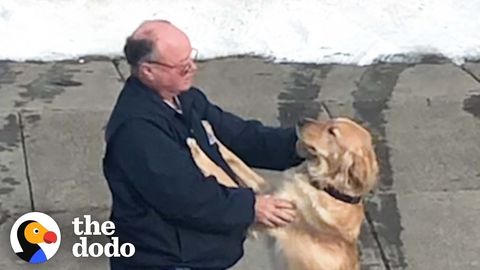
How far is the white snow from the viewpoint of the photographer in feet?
29.9

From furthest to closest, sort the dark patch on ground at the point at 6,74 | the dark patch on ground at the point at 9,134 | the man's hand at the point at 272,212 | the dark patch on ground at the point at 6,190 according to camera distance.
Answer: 1. the dark patch on ground at the point at 6,74
2. the dark patch on ground at the point at 9,134
3. the dark patch on ground at the point at 6,190
4. the man's hand at the point at 272,212

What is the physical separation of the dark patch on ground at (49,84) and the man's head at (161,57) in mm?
3727

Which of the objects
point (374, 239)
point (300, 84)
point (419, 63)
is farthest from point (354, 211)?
point (419, 63)

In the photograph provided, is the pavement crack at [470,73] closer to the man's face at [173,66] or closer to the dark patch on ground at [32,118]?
the dark patch on ground at [32,118]

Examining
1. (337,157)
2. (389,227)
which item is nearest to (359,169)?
(337,157)

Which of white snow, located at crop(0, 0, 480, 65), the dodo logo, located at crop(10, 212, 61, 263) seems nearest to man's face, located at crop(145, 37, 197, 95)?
the dodo logo, located at crop(10, 212, 61, 263)

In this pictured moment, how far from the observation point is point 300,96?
27.2 ft

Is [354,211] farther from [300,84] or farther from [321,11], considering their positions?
[321,11]

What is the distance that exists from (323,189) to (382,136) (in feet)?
9.59

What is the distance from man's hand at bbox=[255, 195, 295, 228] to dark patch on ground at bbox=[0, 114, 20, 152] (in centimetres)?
308

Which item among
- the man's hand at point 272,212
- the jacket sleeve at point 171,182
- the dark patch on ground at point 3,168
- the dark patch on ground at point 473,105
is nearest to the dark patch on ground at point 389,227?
the dark patch on ground at point 473,105

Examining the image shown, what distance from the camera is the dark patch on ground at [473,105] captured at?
26.6ft

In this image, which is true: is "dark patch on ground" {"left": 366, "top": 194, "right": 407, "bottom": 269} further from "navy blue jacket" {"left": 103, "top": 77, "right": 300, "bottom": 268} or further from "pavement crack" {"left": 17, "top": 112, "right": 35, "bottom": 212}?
"navy blue jacket" {"left": 103, "top": 77, "right": 300, "bottom": 268}

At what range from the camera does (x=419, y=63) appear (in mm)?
9141
